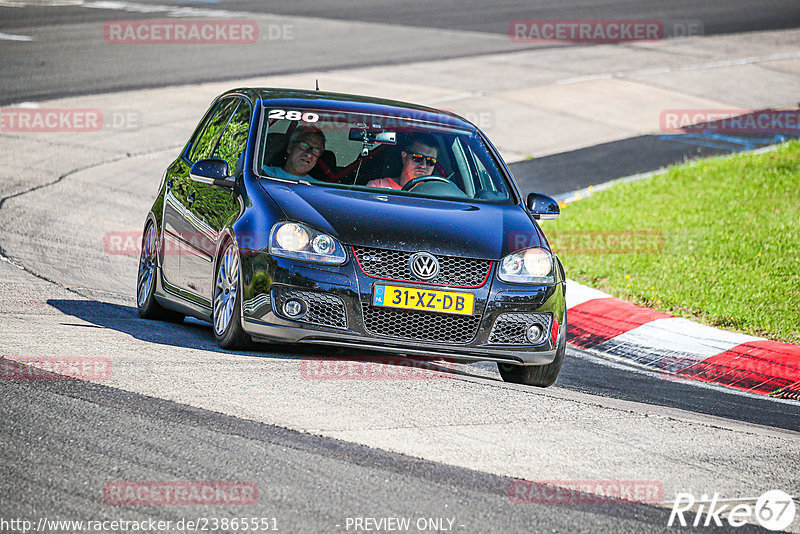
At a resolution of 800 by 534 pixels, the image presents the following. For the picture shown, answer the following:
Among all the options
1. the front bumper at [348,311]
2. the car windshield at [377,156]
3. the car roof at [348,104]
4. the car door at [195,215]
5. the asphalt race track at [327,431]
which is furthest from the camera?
the car roof at [348,104]

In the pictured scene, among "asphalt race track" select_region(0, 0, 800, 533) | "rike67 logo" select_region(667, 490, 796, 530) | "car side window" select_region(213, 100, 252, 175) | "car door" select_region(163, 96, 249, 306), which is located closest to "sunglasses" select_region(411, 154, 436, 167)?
"car side window" select_region(213, 100, 252, 175)

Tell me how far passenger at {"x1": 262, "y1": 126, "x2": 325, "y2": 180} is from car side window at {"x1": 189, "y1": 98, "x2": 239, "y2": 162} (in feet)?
2.85

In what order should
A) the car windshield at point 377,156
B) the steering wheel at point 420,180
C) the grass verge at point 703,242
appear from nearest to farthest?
the car windshield at point 377,156 < the steering wheel at point 420,180 < the grass verge at point 703,242

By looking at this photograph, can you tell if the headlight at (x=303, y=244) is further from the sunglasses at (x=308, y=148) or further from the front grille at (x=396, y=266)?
the sunglasses at (x=308, y=148)

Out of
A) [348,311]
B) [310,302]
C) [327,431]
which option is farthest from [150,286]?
[327,431]

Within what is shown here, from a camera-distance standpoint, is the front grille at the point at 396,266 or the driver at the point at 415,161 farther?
the driver at the point at 415,161

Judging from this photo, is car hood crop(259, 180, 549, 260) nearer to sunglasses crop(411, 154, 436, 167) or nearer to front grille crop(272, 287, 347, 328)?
front grille crop(272, 287, 347, 328)

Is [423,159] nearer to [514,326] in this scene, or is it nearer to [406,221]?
[406,221]

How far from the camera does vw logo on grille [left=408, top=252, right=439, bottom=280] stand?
22.2 ft

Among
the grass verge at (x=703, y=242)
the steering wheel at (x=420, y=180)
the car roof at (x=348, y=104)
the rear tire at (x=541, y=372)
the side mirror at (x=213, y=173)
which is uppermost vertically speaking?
the car roof at (x=348, y=104)

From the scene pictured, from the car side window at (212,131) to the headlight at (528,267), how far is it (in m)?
2.56

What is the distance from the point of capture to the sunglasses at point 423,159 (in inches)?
320

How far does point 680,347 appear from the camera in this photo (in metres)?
9.16

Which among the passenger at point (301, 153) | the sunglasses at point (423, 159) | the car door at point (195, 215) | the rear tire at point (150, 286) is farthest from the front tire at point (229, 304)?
the sunglasses at point (423, 159)
